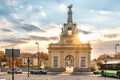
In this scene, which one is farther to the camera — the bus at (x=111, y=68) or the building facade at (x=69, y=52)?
the building facade at (x=69, y=52)

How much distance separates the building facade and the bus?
2152 cm

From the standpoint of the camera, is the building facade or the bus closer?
the bus

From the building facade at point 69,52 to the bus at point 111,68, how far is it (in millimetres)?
21520

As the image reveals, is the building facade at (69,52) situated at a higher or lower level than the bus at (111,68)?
higher

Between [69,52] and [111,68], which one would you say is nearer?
[111,68]

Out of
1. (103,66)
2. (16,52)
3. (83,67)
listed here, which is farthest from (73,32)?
(16,52)

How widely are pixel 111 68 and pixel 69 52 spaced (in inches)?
1309

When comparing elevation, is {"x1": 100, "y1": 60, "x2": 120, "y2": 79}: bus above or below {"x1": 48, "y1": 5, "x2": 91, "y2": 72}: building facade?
below

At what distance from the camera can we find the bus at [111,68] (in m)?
58.3

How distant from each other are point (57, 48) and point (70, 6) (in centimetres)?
1200

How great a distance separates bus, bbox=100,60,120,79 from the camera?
191 feet

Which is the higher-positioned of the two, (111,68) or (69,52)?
(69,52)

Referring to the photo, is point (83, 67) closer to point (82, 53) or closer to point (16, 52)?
point (82, 53)

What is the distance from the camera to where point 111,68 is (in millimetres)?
62875
